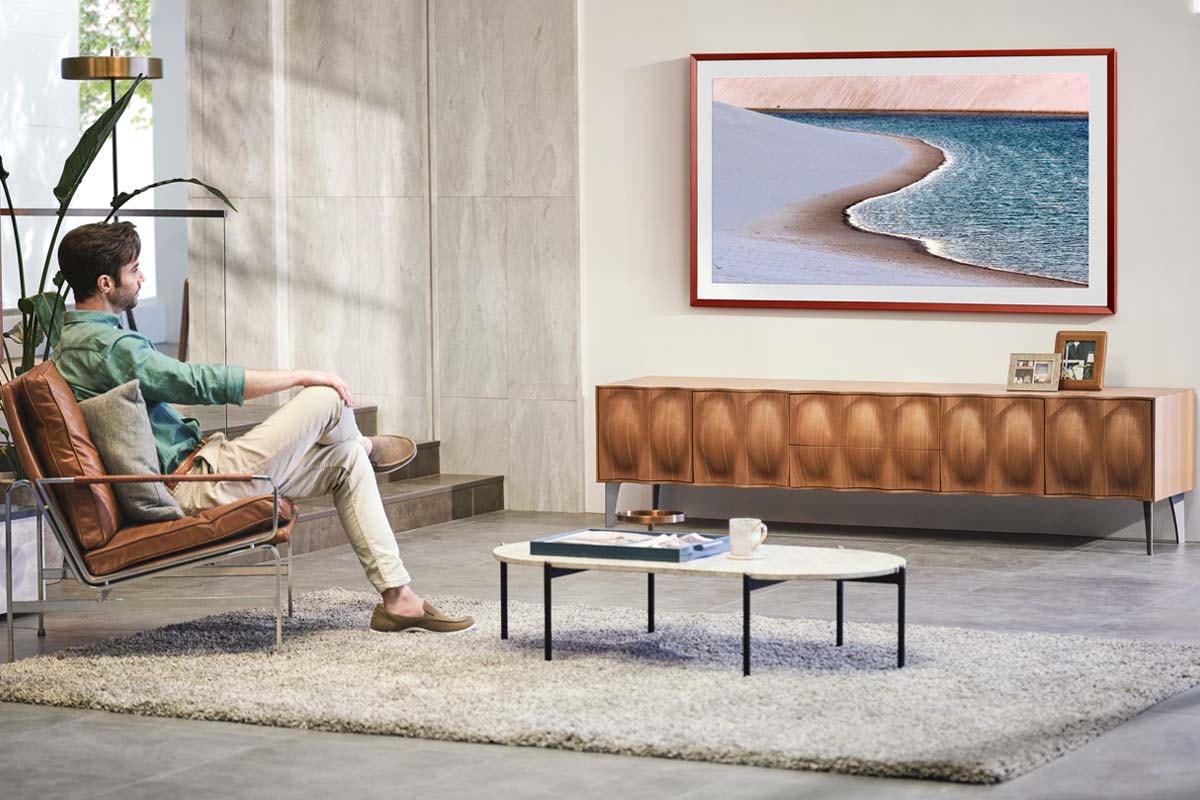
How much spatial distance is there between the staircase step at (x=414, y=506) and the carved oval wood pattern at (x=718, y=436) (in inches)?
49.1

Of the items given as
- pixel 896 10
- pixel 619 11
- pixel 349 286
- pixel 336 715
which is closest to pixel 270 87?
pixel 349 286

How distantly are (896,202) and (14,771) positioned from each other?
5029 mm

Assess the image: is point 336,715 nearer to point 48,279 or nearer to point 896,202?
point 48,279

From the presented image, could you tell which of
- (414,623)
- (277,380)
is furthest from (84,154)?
(414,623)

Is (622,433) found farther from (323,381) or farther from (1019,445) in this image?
(323,381)

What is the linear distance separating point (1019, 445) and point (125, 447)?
382cm

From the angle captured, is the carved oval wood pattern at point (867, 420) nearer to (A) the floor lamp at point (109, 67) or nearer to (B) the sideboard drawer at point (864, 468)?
(B) the sideboard drawer at point (864, 468)

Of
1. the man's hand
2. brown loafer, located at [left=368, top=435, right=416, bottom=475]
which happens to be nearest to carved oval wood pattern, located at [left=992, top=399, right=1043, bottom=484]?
brown loafer, located at [left=368, top=435, right=416, bottom=475]

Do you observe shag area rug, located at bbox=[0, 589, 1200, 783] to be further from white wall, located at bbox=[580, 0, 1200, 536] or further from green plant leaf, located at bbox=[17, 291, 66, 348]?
white wall, located at bbox=[580, 0, 1200, 536]

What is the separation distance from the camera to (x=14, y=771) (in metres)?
4.11

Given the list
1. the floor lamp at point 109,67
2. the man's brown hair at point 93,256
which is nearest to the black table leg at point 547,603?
the man's brown hair at point 93,256

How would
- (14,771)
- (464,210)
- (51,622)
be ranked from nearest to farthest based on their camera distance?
(14,771) < (51,622) < (464,210)

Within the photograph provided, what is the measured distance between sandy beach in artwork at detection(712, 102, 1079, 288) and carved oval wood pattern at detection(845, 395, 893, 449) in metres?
0.69

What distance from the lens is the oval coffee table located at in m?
4.85
